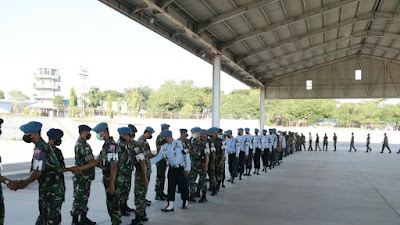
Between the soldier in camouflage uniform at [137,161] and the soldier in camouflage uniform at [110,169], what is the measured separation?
232 millimetres

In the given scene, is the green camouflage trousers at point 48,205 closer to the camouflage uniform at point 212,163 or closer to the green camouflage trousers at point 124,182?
the green camouflage trousers at point 124,182

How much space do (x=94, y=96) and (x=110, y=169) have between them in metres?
74.3

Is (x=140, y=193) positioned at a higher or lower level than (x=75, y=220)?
higher

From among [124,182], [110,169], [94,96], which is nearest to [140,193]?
[124,182]

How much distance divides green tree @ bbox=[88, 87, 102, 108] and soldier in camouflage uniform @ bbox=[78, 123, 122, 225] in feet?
240

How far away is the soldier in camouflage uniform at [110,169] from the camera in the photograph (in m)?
4.75

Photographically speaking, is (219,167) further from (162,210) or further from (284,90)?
(284,90)

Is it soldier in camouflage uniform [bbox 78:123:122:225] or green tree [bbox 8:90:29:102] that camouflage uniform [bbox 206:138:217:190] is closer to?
soldier in camouflage uniform [bbox 78:123:122:225]

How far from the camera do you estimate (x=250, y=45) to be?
19703mm

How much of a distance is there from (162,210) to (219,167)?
8.69 ft

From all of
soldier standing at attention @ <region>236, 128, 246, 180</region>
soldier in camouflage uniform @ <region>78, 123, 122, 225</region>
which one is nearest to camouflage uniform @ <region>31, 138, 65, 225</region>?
soldier in camouflage uniform @ <region>78, 123, 122, 225</region>

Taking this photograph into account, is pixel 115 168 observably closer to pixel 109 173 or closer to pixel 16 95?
pixel 109 173

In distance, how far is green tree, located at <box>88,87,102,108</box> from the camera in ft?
246

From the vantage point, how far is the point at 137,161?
212 inches
